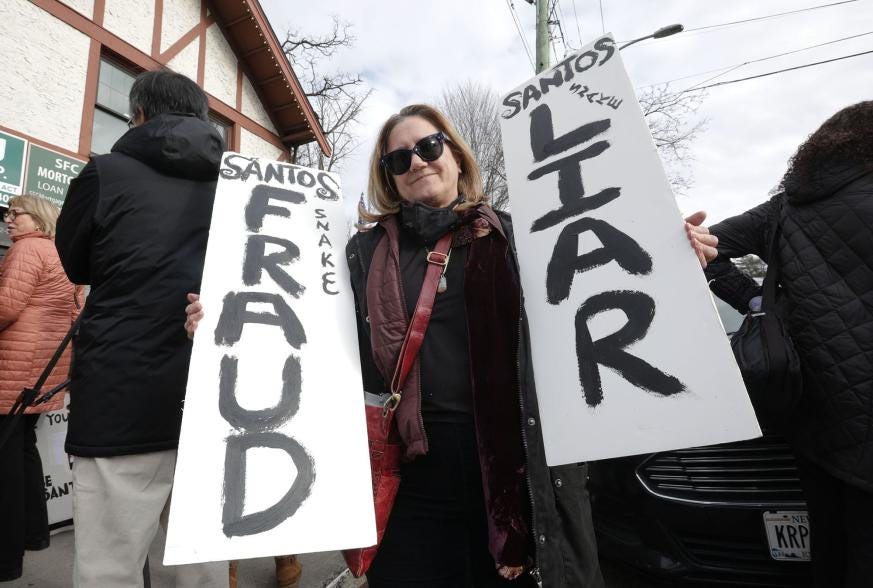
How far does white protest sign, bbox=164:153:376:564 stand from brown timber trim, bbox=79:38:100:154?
16.6ft

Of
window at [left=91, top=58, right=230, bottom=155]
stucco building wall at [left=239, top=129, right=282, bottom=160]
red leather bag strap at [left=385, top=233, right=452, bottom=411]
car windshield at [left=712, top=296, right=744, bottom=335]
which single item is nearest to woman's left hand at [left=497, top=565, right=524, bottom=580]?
red leather bag strap at [left=385, top=233, right=452, bottom=411]

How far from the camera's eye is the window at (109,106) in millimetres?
5539

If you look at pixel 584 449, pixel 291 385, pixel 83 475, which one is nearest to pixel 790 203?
pixel 584 449

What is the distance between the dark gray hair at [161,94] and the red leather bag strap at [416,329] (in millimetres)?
1178

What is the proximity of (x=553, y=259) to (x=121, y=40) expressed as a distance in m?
6.76

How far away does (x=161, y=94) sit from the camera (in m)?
1.71

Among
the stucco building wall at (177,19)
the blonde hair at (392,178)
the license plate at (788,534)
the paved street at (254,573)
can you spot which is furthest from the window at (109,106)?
the license plate at (788,534)

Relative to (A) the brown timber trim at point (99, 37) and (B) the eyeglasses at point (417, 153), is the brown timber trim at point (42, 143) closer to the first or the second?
(A) the brown timber trim at point (99, 37)

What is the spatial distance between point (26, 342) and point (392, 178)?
7.91 ft

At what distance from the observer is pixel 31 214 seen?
8.61ft

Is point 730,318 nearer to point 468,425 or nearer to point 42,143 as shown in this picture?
point 468,425

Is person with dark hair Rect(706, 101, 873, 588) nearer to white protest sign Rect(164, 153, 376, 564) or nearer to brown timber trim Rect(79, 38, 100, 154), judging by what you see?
white protest sign Rect(164, 153, 376, 564)

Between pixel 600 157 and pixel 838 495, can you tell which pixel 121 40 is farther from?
pixel 838 495

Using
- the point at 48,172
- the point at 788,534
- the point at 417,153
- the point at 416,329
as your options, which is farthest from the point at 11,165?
the point at 788,534
